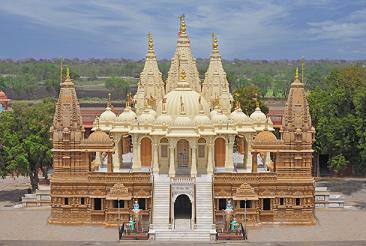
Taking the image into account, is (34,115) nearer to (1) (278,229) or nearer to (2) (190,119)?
(2) (190,119)

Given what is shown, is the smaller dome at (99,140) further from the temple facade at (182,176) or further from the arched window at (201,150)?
the arched window at (201,150)

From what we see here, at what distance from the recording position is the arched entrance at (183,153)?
33938 millimetres

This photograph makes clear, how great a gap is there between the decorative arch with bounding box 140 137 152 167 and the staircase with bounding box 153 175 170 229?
2250mm

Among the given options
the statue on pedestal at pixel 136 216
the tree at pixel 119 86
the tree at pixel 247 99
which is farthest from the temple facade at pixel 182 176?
the tree at pixel 119 86

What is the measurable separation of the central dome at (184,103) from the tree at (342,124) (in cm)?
1086

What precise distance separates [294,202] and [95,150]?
33.6 ft

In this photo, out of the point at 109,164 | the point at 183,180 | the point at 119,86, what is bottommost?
the point at 183,180

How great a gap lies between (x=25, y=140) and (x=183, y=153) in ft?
32.4

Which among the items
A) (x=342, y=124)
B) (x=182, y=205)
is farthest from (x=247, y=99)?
(x=182, y=205)

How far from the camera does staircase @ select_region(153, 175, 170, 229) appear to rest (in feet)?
98.1

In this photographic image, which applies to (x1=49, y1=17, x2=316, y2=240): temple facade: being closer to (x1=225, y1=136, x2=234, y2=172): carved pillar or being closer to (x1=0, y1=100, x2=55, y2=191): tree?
(x1=225, y1=136, x2=234, y2=172): carved pillar

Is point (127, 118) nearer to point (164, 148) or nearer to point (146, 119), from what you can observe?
point (146, 119)

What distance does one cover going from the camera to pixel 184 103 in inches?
1329

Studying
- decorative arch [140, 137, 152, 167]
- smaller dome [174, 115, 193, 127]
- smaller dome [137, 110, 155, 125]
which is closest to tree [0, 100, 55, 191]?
decorative arch [140, 137, 152, 167]
